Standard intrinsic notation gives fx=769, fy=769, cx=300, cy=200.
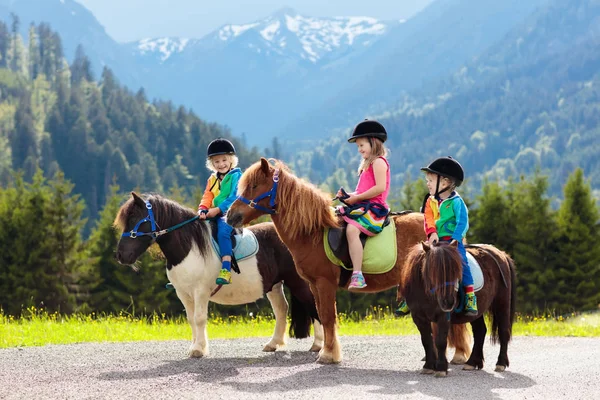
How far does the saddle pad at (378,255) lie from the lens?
1033 centimetres

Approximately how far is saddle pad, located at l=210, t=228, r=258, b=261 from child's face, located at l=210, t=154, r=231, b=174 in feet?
3.20

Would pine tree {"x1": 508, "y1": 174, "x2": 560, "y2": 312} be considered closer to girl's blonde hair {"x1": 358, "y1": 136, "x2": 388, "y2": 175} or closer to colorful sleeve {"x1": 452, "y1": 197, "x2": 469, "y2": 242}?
girl's blonde hair {"x1": 358, "y1": 136, "x2": 388, "y2": 175}

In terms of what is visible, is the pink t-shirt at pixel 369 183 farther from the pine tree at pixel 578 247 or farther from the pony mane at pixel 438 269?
the pine tree at pixel 578 247

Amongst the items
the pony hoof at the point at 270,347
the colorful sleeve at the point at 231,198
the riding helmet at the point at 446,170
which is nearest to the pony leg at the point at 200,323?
the pony hoof at the point at 270,347

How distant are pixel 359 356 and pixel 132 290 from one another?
36805 millimetres

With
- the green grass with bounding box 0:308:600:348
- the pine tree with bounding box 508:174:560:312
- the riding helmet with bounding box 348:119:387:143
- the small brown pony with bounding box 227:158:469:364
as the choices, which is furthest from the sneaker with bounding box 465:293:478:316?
the pine tree with bounding box 508:174:560:312

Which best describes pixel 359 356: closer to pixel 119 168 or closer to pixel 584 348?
pixel 584 348

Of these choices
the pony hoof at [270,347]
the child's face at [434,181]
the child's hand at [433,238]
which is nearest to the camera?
the child's hand at [433,238]

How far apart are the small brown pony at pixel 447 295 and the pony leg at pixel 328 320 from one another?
1128 millimetres

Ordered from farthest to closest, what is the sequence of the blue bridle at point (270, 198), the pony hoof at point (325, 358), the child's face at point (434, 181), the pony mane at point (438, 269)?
the pony hoof at point (325, 358), the blue bridle at point (270, 198), the child's face at point (434, 181), the pony mane at point (438, 269)

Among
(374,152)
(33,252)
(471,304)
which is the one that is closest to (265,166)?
(374,152)

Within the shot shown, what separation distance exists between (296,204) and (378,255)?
4.39 ft

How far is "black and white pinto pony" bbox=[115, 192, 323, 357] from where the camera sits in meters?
11.0

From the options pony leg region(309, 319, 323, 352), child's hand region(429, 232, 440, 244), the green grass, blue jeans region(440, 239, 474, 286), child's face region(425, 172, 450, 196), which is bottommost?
the green grass
